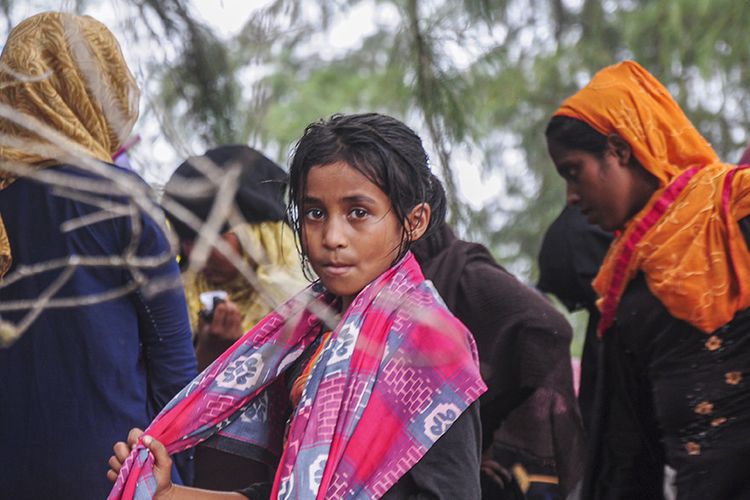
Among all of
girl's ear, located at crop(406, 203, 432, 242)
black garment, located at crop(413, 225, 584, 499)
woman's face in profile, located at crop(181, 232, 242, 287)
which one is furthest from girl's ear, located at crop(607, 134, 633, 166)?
woman's face in profile, located at crop(181, 232, 242, 287)

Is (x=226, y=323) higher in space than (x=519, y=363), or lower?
higher

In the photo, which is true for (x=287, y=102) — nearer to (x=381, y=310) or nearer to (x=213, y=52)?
(x=213, y=52)

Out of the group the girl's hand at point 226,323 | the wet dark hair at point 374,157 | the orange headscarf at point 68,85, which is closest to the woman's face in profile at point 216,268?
the girl's hand at point 226,323

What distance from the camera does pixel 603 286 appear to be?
3.71m

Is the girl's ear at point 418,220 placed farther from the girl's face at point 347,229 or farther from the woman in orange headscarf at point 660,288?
the woman in orange headscarf at point 660,288

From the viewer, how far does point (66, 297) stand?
10.1 ft

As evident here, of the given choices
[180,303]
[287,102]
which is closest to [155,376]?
[180,303]

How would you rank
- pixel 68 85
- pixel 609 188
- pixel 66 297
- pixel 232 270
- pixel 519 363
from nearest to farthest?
pixel 66 297, pixel 68 85, pixel 609 188, pixel 519 363, pixel 232 270

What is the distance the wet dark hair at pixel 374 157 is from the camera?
2604 millimetres

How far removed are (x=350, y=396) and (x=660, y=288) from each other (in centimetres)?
129

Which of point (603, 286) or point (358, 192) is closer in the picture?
point (358, 192)

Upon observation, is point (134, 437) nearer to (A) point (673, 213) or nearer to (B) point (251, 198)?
(A) point (673, 213)

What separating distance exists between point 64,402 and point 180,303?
39 centimetres

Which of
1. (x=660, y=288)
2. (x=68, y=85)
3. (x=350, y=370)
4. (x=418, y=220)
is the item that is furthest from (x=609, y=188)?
(x=68, y=85)
